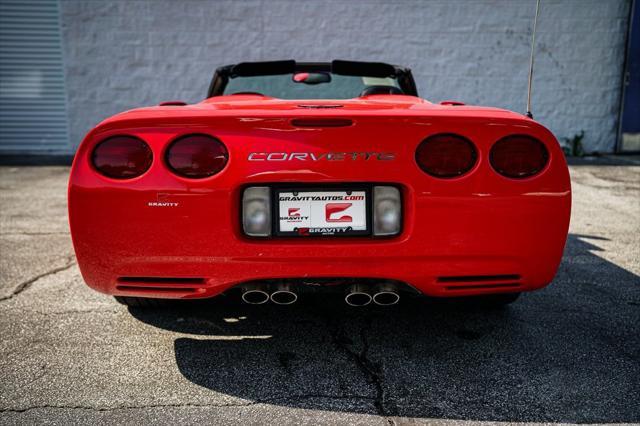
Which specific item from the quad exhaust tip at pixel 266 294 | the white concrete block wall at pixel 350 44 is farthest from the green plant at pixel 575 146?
the quad exhaust tip at pixel 266 294

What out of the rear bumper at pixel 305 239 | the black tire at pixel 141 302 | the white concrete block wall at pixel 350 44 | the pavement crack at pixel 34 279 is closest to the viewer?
→ the rear bumper at pixel 305 239

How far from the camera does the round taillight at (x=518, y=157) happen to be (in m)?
1.93

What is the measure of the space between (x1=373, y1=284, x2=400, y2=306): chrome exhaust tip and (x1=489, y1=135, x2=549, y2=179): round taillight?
589 millimetres

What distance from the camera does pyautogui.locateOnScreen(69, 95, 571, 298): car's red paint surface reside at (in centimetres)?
185

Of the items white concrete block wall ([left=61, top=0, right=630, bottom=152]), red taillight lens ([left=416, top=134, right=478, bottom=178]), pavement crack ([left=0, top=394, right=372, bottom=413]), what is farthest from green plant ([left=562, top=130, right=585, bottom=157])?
pavement crack ([left=0, top=394, right=372, bottom=413])

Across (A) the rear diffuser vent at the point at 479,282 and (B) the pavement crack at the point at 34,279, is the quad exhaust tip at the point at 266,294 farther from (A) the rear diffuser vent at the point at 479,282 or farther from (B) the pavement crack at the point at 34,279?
(B) the pavement crack at the point at 34,279

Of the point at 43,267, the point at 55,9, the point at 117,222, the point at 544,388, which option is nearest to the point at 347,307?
the point at 544,388

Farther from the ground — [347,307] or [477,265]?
[477,265]

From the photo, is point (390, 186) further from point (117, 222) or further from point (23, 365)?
point (23, 365)

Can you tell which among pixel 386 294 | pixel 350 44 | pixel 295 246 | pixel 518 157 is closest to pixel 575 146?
pixel 350 44

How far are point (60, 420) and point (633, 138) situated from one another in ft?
36.2

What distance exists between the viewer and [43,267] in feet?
11.0

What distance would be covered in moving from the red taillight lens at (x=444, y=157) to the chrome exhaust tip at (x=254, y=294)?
0.75 metres

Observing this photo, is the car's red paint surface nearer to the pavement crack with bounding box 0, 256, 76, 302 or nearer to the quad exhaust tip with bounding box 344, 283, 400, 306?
the quad exhaust tip with bounding box 344, 283, 400, 306
